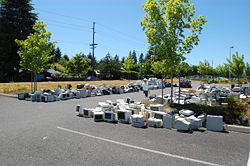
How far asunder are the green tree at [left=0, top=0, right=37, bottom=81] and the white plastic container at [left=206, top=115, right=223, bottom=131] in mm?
45272

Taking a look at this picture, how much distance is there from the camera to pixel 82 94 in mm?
16484

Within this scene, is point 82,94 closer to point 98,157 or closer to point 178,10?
A: point 178,10

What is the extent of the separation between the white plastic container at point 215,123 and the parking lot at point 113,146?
1.08 feet

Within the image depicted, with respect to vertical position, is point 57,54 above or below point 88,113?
above

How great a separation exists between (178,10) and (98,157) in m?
7.91

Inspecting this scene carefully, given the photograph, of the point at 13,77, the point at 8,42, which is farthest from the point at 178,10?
the point at 13,77

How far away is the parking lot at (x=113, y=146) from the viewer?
4094 mm

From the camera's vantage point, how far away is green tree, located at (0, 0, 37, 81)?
1626 inches

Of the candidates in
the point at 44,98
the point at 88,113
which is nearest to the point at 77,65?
the point at 44,98

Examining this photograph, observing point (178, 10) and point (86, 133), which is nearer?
point (86, 133)

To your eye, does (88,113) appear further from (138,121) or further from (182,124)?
(182,124)

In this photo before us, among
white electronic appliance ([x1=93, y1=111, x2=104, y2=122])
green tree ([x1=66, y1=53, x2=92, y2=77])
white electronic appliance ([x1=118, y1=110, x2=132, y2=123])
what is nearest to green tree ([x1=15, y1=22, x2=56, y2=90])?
white electronic appliance ([x1=93, y1=111, x2=104, y2=122])

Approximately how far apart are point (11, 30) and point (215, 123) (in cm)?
4770

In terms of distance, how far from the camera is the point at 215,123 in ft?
21.3
